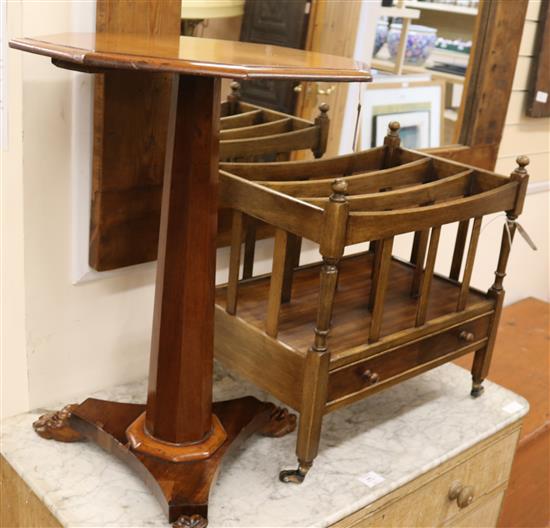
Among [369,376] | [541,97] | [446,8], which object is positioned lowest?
[369,376]

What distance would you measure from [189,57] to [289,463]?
72 cm

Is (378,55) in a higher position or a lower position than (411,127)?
higher

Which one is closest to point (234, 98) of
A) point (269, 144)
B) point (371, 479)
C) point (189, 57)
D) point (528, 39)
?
point (269, 144)

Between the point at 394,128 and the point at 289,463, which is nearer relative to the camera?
the point at 289,463

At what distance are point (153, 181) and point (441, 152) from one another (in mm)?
1137

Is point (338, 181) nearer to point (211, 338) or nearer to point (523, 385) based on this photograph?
point (211, 338)

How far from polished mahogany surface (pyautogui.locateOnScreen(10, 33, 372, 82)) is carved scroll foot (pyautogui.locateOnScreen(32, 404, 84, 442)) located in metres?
0.61

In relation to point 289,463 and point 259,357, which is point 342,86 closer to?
point 259,357

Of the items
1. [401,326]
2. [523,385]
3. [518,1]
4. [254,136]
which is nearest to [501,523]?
[523,385]

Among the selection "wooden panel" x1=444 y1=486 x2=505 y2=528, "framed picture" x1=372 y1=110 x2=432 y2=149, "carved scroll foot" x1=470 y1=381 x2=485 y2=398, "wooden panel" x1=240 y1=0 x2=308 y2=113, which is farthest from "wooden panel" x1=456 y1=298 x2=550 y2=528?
"wooden panel" x1=240 y1=0 x2=308 y2=113

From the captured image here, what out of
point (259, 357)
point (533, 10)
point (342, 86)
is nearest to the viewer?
point (259, 357)

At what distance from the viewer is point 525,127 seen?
2479 millimetres

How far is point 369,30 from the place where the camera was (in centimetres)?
179

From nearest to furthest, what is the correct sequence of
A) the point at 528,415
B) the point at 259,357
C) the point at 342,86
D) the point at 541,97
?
1. the point at 259,357
2. the point at 342,86
3. the point at 528,415
4. the point at 541,97
